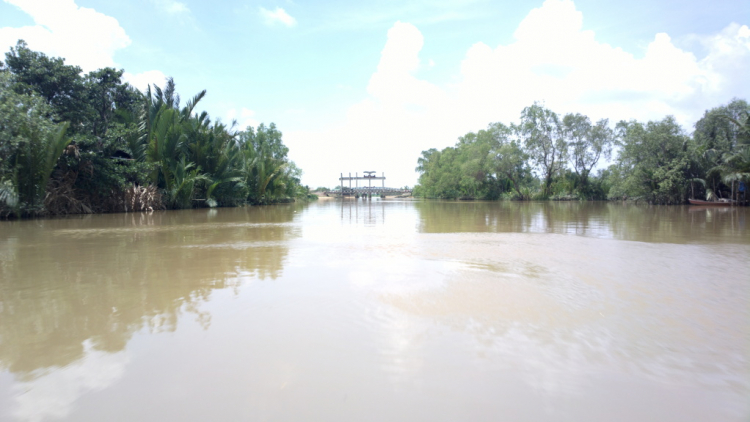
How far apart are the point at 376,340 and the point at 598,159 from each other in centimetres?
4624

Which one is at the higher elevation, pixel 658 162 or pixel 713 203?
pixel 658 162

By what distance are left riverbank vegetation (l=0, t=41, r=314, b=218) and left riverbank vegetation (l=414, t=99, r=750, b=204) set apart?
1166 inches

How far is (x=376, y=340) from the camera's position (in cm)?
287

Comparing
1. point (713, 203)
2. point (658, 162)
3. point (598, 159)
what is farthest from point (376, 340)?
point (598, 159)

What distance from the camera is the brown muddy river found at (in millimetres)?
2043

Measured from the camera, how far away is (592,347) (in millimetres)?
2730

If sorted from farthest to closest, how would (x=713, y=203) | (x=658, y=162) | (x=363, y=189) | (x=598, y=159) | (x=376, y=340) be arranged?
(x=363, y=189) → (x=598, y=159) → (x=658, y=162) → (x=713, y=203) → (x=376, y=340)

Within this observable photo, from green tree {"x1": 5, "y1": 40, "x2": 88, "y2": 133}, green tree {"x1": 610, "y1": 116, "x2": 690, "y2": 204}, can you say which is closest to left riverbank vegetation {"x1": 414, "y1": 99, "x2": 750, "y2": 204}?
green tree {"x1": 610, "y1": 116, "x2": 690, "y2": 204}

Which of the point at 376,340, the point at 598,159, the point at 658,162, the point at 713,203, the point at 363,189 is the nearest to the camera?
the point at 376,340

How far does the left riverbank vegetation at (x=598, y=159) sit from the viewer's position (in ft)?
89.8

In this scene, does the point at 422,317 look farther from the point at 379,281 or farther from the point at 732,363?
the point at 732,363

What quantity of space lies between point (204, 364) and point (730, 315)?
13.8ft

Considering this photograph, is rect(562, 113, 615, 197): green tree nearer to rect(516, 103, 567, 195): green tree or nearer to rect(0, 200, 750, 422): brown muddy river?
rect(516, 103, 567, 195): green tree

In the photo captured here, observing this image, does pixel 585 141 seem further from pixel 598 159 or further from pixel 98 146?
pixel 98 146
